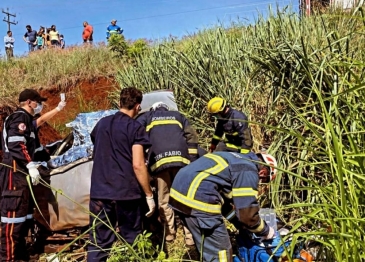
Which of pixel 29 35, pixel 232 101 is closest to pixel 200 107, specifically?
pixel 232 101

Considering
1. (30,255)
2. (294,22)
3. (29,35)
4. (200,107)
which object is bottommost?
(30,255)

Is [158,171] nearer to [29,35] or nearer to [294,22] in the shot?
[294,22]

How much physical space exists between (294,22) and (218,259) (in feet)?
13.1

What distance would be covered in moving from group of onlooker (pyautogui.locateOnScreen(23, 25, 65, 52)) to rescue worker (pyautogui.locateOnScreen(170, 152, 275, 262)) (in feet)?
54.6

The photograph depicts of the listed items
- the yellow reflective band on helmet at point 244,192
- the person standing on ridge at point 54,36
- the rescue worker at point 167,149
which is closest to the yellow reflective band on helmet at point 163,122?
the rescue worker at point 167,149

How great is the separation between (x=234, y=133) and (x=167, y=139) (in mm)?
1047

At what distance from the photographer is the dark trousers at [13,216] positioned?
4.57 m

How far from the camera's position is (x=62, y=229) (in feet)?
15.9

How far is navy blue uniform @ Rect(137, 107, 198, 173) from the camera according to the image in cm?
478

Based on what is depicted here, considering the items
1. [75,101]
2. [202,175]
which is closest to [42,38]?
[75,101]

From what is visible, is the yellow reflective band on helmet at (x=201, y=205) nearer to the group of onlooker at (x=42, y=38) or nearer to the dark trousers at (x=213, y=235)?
the dark trousers at (x=213, y=235)

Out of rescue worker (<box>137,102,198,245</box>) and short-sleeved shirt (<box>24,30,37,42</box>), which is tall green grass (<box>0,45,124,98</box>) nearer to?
short-sleeved shirt (<box>24,30,37,42</box>)

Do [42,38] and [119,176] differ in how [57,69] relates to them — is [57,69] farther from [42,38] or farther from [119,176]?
[119,176]

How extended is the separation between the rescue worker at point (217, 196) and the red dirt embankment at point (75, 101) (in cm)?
727
